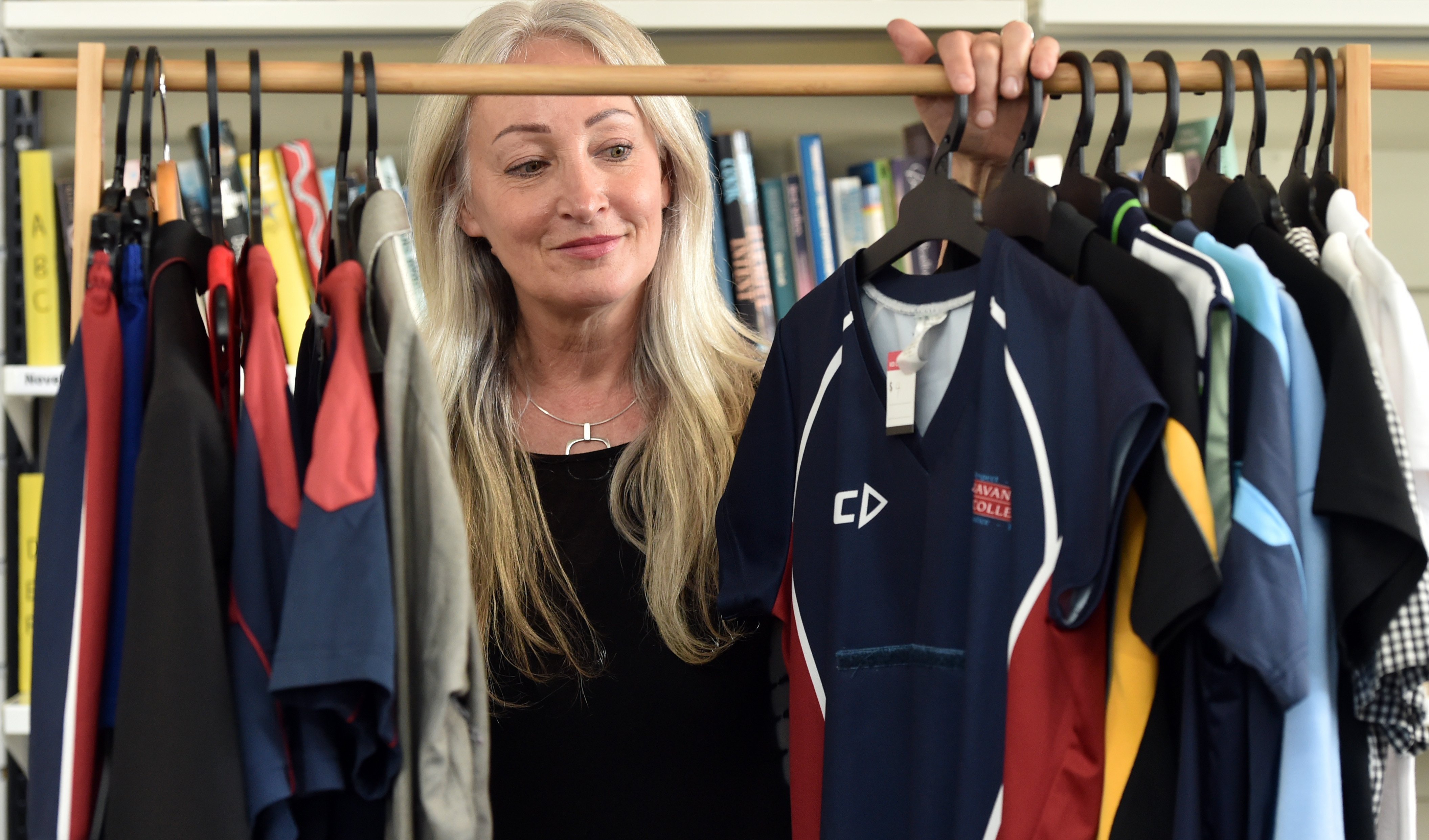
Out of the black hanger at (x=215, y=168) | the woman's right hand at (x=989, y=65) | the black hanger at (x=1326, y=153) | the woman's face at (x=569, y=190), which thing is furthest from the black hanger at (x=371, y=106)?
the black hanger at (x=1326, y=153)

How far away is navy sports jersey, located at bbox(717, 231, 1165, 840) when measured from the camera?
0.79 m

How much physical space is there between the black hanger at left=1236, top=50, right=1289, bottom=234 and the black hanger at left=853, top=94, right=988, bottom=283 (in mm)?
238

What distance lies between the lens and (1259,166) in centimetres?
100

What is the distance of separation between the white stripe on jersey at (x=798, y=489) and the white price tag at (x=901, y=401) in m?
0.06

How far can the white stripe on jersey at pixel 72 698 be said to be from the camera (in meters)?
0.76

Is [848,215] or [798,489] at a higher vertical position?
[848,215]

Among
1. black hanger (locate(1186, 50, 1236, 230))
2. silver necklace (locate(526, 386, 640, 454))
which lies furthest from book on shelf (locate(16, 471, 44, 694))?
black hanger (locate(1186, 50, 1236, 230))

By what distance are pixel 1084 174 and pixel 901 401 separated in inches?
10.5

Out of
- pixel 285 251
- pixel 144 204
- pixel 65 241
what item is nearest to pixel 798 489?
pixel 144 204

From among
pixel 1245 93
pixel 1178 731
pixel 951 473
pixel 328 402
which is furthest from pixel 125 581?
pixel 1245 93

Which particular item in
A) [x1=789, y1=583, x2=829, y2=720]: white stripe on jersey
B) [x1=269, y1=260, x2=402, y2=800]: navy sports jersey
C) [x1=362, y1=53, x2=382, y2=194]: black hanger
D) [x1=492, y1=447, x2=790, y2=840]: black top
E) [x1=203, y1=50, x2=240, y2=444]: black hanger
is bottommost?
[x1=492, y1=447, x2=790, y2=840]: black top

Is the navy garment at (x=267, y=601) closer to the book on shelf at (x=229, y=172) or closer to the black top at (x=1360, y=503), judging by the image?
the black top at (x=1360, y=503)

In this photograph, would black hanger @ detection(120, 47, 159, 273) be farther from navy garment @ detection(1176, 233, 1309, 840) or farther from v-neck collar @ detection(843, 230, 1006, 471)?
navy garment @ detection(1176, 233, 1309, 840)

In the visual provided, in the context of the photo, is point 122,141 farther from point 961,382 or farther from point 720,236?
point 720,236
